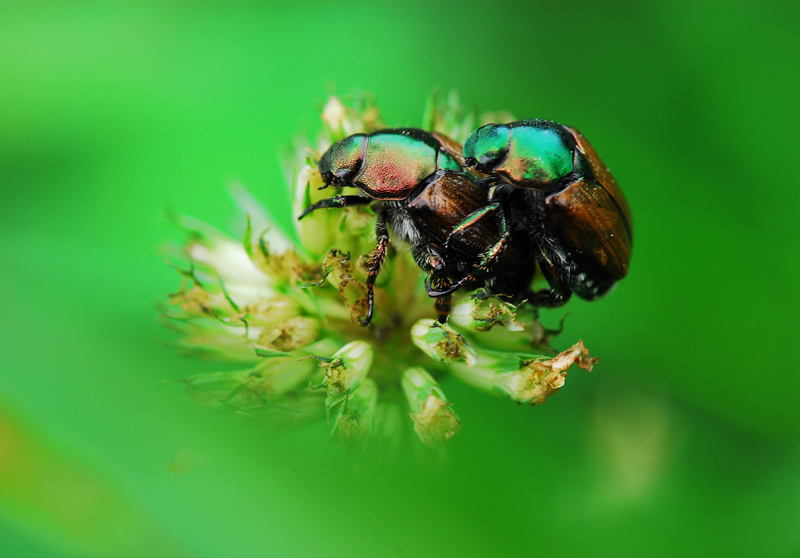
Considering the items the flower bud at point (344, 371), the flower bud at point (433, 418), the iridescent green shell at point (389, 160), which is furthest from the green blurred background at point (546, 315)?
the iridescent green shell at point (389, 160)

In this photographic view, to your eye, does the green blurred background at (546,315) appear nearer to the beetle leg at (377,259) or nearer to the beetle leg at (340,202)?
the beetle leg at (377,259)

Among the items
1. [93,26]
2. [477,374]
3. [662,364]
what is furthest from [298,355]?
[93,26]

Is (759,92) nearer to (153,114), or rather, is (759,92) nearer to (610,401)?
(610,401)

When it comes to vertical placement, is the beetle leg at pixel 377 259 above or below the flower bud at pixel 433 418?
above

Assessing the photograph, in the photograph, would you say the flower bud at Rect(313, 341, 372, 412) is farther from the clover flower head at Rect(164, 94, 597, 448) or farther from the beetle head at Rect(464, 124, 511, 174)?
the beetle head at Rect(464, 124, 511, 174)

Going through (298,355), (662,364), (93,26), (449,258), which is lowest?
(662,364)

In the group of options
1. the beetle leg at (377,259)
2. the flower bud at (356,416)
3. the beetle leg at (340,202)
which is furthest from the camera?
the beetle leg at (340,202)

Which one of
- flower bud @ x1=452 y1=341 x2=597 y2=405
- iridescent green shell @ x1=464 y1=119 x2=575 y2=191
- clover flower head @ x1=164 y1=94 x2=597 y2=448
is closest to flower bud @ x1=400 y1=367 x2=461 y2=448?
clover flower head @ x1=164 y1=94 x2=597 y2=448
